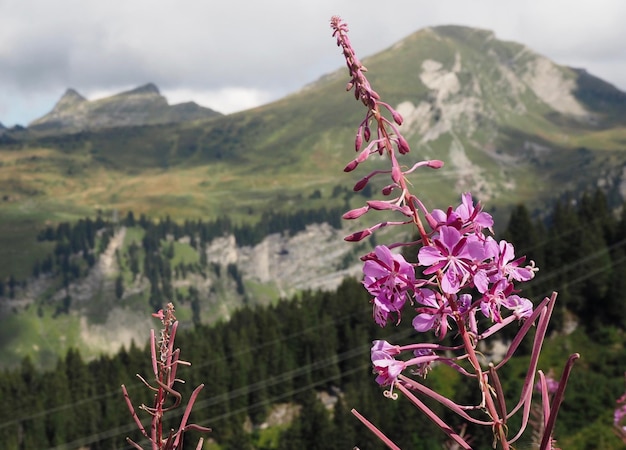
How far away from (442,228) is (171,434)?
1409 mm

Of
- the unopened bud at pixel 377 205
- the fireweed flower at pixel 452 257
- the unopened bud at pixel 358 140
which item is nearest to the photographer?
the fireweed flower at pixel 452 257

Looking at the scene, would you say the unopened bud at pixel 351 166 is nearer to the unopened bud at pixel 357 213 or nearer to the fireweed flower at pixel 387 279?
the unopened bud at pixel 357 213

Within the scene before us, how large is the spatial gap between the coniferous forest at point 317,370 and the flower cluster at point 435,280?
3271 inches

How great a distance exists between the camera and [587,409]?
81.9 metres

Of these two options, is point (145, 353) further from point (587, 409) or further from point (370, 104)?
point (370, 104)

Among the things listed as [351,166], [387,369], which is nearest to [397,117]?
[351,166]

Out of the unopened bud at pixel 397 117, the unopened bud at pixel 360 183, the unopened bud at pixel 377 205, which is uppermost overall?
the unopened bud at pixel 397 117

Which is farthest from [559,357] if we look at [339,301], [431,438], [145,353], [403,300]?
[403,300]

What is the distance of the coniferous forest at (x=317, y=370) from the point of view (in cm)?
9369

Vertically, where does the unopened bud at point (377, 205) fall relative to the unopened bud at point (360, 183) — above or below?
below

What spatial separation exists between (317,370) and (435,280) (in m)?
125

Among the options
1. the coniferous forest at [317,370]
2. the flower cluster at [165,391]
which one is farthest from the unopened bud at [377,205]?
the coniferous forest at [317,370]

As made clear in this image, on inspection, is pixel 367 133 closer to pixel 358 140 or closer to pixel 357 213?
pixel 358 140

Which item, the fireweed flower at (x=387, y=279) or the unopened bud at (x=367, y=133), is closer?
the fireweed flower at (x=387, y=279)
